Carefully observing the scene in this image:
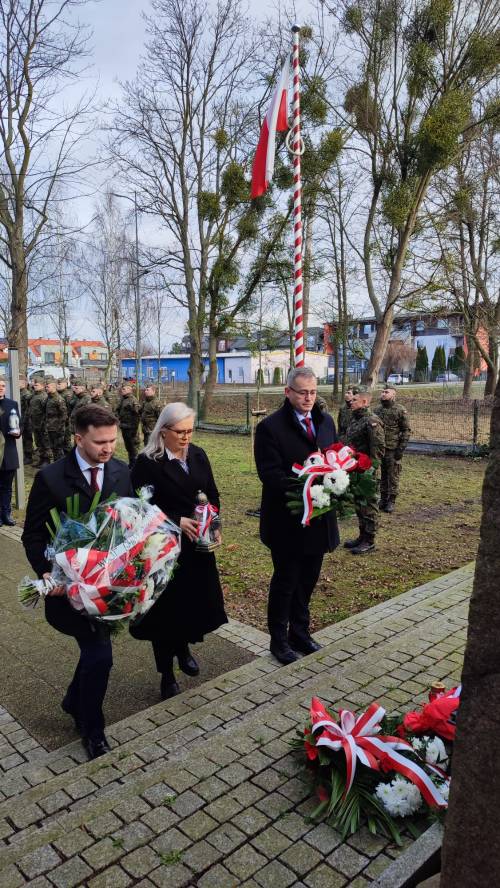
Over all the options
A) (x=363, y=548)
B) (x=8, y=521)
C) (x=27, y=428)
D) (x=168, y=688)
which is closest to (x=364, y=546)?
(x=363, y=548)

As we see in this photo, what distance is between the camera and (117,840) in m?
2.43

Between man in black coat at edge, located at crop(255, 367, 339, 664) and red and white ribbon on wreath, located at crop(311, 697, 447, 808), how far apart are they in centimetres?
140

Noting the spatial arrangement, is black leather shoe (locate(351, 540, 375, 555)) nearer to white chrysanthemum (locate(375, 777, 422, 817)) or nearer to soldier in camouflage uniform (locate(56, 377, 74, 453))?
white chrysanthemum (locate(375, 777, 422, 817))

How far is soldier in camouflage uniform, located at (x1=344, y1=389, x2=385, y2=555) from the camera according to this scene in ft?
24.7

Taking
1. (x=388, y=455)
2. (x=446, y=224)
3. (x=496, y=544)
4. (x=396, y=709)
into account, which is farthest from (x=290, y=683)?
(x=446, y=224)

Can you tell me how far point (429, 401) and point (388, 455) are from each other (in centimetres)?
931

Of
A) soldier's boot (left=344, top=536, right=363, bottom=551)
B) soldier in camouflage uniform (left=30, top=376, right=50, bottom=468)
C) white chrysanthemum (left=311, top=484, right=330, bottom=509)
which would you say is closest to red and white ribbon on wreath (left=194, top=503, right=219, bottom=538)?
white chrysanthemum (left=311, top=484, right=330, bottom=509)

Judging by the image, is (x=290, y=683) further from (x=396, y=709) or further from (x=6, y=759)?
(x=6, y=759)

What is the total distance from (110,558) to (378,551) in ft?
17.2

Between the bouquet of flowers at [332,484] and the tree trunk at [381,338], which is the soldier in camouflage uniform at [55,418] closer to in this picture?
the tree trunk at [381,338]

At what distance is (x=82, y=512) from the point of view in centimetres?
333

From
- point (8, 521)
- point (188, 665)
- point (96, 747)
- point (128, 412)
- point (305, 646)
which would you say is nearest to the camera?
point (96, 747)

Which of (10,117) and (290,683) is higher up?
(10,117)

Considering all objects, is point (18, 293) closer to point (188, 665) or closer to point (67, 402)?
point (67, 402)
